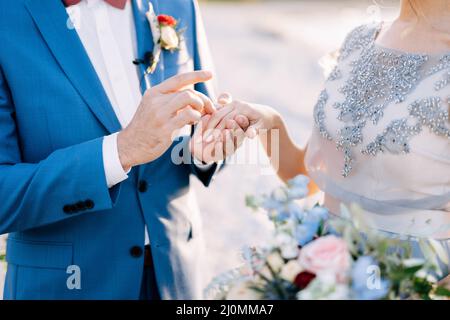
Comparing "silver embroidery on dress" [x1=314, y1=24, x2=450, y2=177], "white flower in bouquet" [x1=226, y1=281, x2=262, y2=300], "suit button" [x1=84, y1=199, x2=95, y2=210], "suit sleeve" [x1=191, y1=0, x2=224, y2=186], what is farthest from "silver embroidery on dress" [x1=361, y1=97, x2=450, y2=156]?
"suit button" [x1=84, y1=199, x2=95, y2=210]

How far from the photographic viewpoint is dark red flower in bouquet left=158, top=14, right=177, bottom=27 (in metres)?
2.14

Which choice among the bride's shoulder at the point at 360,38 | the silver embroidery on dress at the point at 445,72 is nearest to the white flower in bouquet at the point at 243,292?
the silver embroidery on dress at the point at 445,72

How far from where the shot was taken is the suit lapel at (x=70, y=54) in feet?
6.25

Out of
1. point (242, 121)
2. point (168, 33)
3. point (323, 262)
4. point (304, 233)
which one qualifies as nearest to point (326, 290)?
point (323, 262)

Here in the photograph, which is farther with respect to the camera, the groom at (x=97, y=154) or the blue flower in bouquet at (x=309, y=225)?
the groom at (x=97, y=154)

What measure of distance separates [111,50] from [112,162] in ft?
1.52

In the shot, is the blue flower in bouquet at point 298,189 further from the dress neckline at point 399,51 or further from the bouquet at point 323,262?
the dress neckline at point 399,51

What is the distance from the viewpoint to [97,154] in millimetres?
1819

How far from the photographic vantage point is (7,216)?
186 centimetres

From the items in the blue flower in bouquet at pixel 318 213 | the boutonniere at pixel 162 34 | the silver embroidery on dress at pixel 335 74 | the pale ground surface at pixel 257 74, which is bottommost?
the pale ground surface at pixel 257 74

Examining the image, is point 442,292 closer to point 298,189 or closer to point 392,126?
point 298,189

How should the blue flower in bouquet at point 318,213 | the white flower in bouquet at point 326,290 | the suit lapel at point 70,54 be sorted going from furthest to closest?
the suit lapel at point 70,54
the blue flower in bouquet at point 318,213
the white flower in bouquet at point 326,290

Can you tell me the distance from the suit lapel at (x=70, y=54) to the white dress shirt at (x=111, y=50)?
0.08 metres

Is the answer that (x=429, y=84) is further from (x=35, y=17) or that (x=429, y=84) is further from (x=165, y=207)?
(x=35, y=17)
